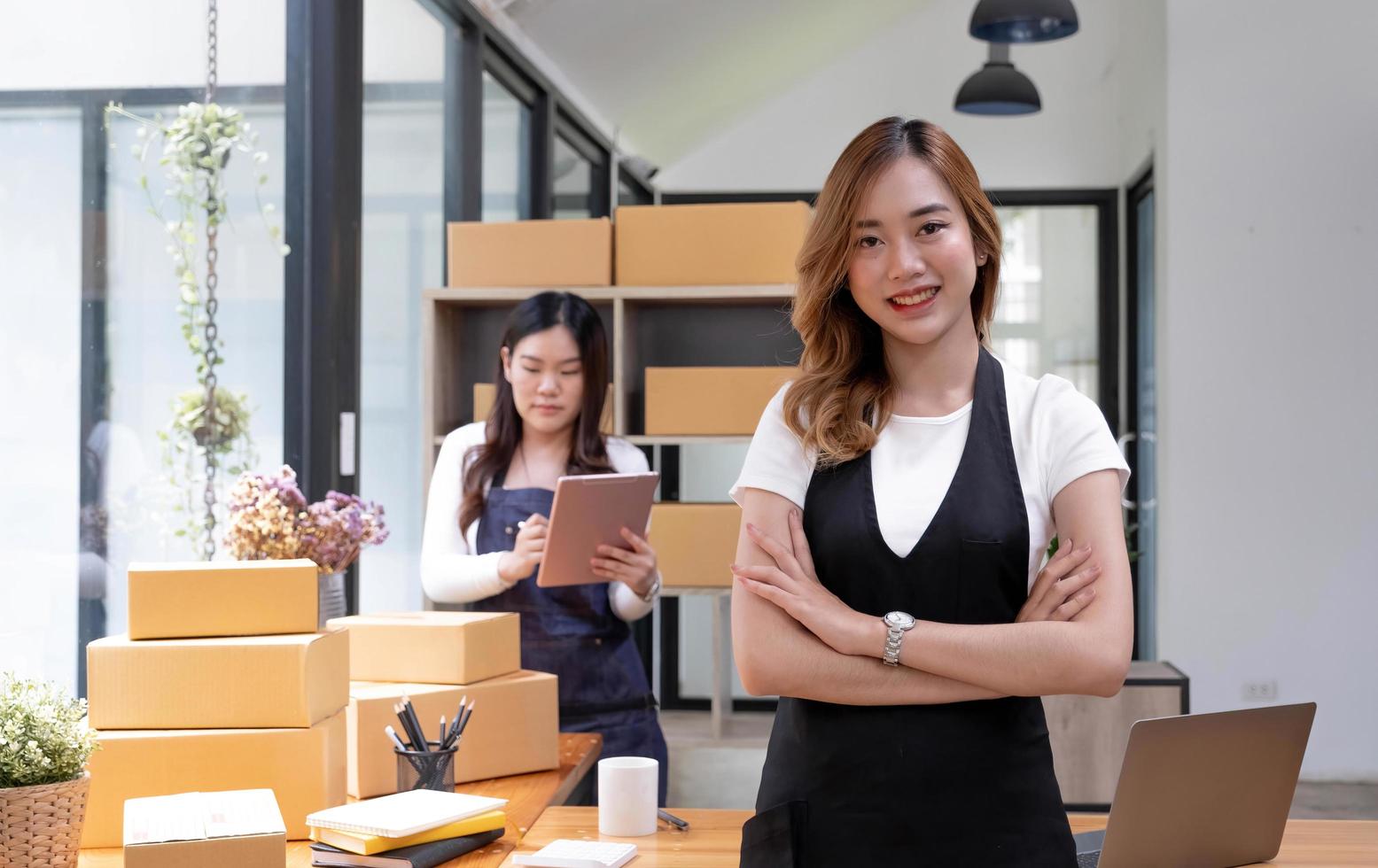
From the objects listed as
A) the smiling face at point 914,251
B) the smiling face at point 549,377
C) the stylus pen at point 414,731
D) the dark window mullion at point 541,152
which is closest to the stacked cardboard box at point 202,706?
the stylus pen at point 414,731

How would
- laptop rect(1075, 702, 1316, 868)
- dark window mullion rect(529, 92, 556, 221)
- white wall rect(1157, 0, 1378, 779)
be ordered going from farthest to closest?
white wall rect(1157, 0, 1378, 779), dark window mullion rect(529, 92, 556, 221), laptop rect(1075, 702, 1316, 868)

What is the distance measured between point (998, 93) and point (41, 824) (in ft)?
15.8

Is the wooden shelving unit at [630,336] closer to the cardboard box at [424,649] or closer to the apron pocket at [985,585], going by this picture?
the cardboard box at [424,649]

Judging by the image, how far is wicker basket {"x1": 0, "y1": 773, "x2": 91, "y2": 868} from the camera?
1.55 meters

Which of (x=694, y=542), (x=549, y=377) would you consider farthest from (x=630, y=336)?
(x=549, y=377)

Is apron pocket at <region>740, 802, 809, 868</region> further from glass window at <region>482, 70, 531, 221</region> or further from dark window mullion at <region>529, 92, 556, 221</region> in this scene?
dark window mullion at <region>529, 92, 556, 221</region>

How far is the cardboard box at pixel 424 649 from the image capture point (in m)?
2.17

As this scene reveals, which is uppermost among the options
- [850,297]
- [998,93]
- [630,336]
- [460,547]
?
[998,93]

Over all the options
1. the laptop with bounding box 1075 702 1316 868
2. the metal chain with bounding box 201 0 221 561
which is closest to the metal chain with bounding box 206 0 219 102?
the metal chain with bounding box 201 0 221 561

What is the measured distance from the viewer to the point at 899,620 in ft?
4.87

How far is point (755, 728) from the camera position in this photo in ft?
12.9

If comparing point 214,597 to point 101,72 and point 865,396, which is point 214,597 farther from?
point 101,72

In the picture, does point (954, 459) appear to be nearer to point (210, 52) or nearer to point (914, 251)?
point (914, 251)

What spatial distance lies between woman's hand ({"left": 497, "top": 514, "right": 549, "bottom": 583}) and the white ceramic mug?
2.96 feet
